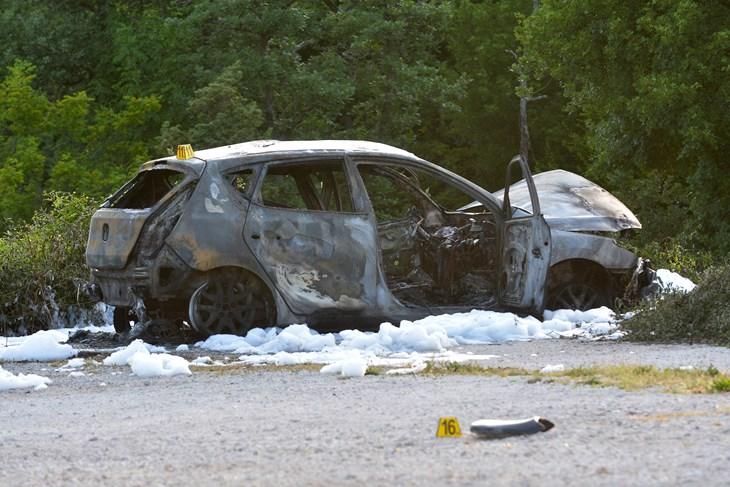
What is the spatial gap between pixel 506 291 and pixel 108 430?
22.9ft

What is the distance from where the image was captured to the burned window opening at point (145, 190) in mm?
14844

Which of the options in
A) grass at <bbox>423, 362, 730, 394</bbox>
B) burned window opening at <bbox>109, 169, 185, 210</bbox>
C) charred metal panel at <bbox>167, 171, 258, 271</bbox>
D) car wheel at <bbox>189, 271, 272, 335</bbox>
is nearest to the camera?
grass at <bbox>423, 362, 730, 394</bbox>

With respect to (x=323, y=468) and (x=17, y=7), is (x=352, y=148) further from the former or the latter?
(x=17, y=7)

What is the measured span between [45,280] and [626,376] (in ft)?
28.6

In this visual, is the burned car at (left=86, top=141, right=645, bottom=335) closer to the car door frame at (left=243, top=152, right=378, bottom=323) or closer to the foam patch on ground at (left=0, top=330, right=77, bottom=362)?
the car door frame at (left=243, top=152, right=378, bottom=323)

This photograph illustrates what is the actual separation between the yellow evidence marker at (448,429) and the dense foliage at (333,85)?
84.0 feet

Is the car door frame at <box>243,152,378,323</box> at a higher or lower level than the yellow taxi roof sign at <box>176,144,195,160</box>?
lower

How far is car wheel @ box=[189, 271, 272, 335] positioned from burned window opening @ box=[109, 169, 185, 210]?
1.16m

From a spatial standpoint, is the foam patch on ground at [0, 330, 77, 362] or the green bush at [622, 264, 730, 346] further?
the foam patch on ground at [0, 330, 77, 362]

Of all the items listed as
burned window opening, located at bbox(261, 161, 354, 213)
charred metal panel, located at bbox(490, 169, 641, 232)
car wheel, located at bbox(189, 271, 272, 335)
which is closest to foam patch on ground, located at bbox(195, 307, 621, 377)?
car wheel, located at bbox(189, 271, 272, 335)

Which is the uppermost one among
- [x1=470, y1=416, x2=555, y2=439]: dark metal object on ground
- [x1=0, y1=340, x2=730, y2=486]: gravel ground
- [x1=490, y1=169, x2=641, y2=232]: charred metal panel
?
[x1=490, y1=169, x2=641, y2=232]: charred metal panel

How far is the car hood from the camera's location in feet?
50.5

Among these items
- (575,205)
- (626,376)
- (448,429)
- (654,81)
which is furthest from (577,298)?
(654,81)

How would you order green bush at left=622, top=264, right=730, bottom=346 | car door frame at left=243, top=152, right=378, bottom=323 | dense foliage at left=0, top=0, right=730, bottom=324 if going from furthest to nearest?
dense foliage at left=0, top=0, right=730, bottom=324
car door frame at left=243, top=152, right=378, bottom=323
green bush at left=622, top=264, right=730, bottom=346
